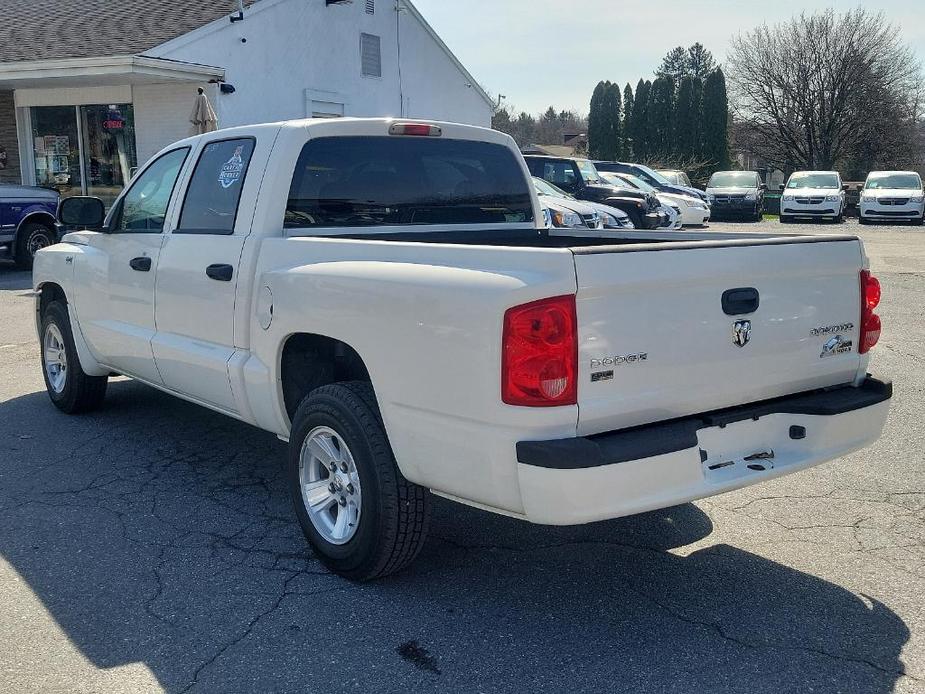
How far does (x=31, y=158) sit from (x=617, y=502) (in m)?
20.2

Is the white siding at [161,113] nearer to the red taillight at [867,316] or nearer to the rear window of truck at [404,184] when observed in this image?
the rear window of truck at [404,184]

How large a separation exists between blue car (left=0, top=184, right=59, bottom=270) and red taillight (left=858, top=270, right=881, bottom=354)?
13.1 m

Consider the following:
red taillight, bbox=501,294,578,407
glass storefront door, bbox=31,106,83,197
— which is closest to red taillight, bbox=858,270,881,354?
red taillight, bbox=501,294,578,407

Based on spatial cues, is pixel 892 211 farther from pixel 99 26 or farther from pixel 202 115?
pixel 99 26

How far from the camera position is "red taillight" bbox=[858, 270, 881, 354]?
3941mm

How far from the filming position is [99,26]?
1969 cm

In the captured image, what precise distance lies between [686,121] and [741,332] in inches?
2248

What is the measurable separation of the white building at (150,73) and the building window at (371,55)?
3cm

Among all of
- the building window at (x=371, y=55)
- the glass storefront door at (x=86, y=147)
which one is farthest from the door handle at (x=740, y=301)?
the building window at (x=371, y=55)

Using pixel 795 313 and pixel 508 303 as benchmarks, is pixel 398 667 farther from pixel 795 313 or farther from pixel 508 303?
pixel 795 313

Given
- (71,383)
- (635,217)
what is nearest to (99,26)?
(635,217)

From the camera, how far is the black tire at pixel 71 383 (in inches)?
247

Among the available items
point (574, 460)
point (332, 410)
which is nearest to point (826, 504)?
point (574, 460)

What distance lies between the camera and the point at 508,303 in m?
3.07
